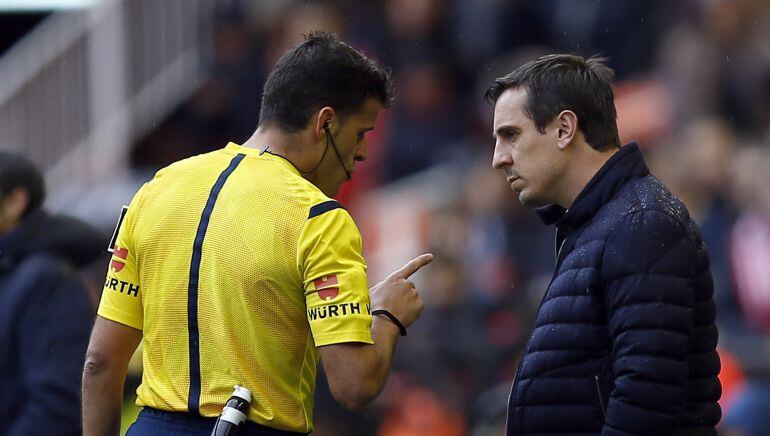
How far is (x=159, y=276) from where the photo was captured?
4.07 m

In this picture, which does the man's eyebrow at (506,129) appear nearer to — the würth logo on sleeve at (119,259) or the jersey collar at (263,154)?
the jersey collar at (263,154)

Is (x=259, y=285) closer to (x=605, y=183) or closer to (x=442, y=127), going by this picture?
(x=605, y=183)

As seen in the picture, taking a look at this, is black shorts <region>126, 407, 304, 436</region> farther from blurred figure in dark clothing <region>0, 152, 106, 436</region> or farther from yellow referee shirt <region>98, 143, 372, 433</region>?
blurred figure in dark clothing <region>0, 152, 106, 436</region>

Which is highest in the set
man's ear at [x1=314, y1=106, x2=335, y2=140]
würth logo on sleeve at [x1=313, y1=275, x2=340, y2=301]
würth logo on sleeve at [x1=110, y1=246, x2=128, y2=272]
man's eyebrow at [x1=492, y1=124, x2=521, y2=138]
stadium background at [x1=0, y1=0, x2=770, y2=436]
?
stadium background at [x1=0, y1=0, x2=770, y2=436]

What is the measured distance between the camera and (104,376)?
4.20 m

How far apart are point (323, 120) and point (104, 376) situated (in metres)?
0.97

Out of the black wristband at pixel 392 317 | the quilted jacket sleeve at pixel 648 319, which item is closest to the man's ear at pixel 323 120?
the black wristband at pixel 392 317

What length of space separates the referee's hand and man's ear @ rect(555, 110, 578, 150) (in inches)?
19.7

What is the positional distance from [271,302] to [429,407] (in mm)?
5118

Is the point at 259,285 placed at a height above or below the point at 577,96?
below

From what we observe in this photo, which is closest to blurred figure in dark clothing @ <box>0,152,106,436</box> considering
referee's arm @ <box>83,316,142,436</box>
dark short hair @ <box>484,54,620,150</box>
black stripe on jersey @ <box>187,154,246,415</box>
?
referee's arm @ <box>83,316,142,436</box>

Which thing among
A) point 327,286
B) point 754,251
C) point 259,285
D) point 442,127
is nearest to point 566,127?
point 327,286

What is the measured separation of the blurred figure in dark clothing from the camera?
5.34 m

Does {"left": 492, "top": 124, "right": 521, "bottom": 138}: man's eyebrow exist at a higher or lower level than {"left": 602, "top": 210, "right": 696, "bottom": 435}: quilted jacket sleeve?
higher
